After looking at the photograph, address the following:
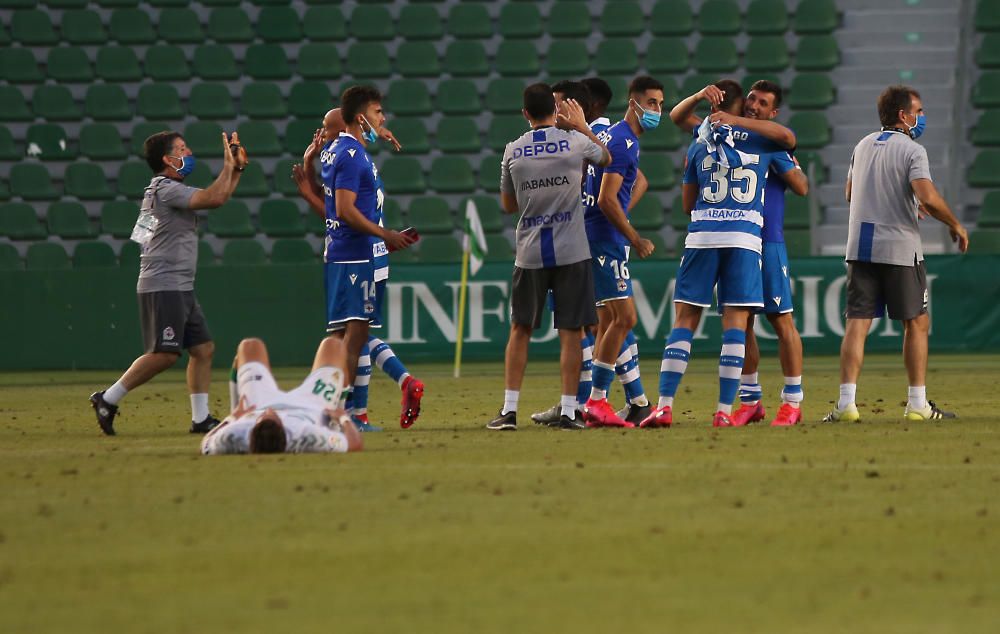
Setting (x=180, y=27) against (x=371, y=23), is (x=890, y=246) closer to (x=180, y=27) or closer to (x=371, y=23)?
(x=371, y=23)

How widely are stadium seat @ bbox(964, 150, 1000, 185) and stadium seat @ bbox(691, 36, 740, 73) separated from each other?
3.69 metres

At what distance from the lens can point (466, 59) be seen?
23781 millimetres

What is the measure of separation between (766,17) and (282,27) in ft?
23.9

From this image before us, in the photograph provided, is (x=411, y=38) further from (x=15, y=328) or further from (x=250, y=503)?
(x=250, y=503)

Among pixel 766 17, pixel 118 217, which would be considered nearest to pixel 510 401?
pixel 118 217

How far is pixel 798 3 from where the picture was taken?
24.0m

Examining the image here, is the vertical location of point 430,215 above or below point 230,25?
below

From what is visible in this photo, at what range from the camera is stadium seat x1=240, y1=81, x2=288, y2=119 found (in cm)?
2362

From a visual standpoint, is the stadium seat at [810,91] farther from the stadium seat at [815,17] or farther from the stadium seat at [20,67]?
the stadium seat at [20,67]

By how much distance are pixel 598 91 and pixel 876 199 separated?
6.51 feet

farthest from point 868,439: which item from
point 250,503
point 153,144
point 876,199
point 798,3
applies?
point 798,3

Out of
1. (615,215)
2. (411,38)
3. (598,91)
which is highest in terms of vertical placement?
(411,38)

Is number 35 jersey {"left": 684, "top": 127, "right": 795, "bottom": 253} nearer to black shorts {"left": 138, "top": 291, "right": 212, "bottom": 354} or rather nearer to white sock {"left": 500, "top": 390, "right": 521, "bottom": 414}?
white sock {"left": 500, "top": 390, "right": 521, "bottom": 414}

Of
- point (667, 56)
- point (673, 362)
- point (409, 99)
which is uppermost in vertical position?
point (667, 56)
